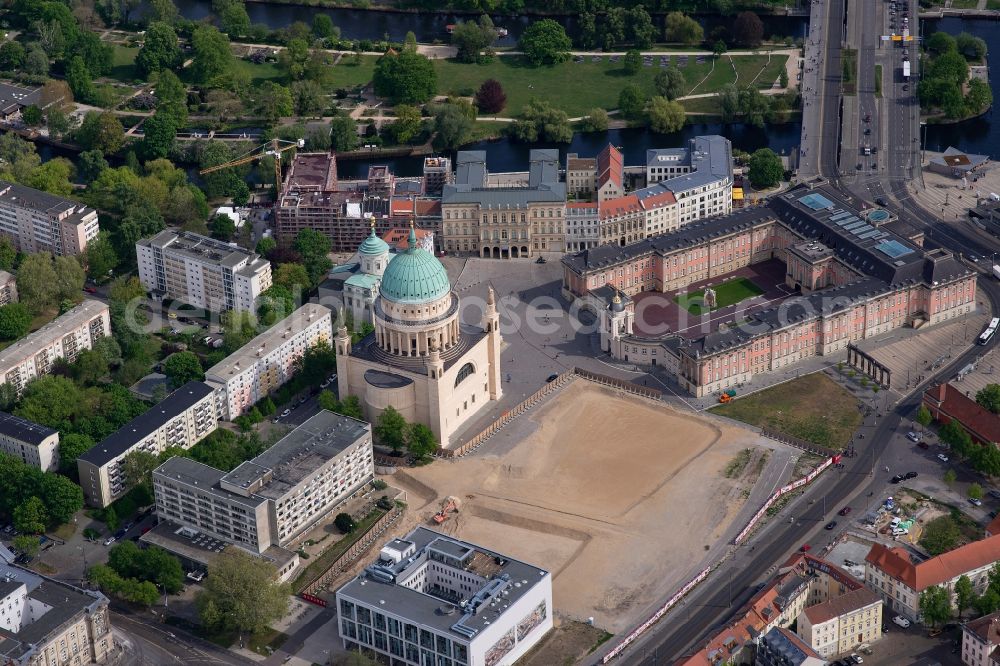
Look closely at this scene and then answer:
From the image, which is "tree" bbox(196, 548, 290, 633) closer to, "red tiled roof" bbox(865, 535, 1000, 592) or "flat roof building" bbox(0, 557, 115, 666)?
"flat roof building" bbox(0, 557, 115, 666)

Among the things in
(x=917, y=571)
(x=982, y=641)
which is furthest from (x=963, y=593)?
(x=982, y=641)

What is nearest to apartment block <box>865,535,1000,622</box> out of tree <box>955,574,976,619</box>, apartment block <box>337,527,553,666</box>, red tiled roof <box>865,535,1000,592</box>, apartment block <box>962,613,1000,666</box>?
red tiled roof <box>865,535,1000,592</box>

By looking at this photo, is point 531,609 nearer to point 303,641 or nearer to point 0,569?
point 303,641

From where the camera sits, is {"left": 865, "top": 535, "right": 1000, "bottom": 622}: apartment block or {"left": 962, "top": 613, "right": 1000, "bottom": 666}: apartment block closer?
{"left": 962, "top": 613, "right": 1000, "bottom": 666}: apartment block

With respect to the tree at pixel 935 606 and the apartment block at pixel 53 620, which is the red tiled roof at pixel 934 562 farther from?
the apartment block at pixel 53 620

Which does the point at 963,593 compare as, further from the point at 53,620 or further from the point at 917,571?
the point at 53,620

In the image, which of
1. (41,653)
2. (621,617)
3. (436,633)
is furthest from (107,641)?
(621,617)
